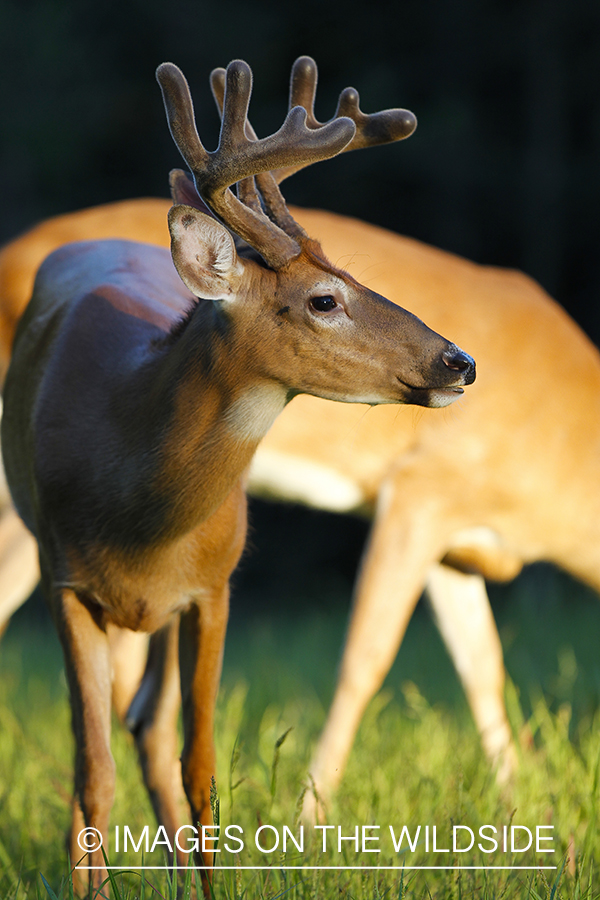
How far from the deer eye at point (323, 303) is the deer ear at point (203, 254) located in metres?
0.16

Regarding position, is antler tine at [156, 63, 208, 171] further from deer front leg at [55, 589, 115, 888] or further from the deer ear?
deer front leg at [55, 589, 115, 888]

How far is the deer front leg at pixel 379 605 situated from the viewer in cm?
389

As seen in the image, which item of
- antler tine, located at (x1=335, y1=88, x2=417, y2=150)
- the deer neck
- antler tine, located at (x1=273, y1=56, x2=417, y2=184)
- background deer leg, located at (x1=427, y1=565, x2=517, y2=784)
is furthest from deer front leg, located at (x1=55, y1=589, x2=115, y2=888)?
background deer leg, located at (x1=427, y1=565, x2=517, y2=784)

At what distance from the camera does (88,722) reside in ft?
7.59

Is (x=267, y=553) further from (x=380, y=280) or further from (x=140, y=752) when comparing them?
(x=140, y=752)

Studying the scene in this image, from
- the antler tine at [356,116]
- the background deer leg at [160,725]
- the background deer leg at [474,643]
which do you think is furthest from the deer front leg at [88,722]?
the background deer leg at [474,643]

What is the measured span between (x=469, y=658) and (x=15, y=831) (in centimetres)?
214

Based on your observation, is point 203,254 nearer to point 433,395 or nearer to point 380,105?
point 433,395

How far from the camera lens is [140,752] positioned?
9.61 ft

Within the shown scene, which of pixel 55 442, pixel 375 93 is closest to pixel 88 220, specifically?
pixel 55 442

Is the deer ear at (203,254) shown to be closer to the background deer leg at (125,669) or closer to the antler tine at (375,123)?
the antler tine at (375,123)

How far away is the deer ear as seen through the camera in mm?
2014

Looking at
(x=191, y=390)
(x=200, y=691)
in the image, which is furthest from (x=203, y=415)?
(x=200, y=691)

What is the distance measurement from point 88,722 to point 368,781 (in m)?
1.29
